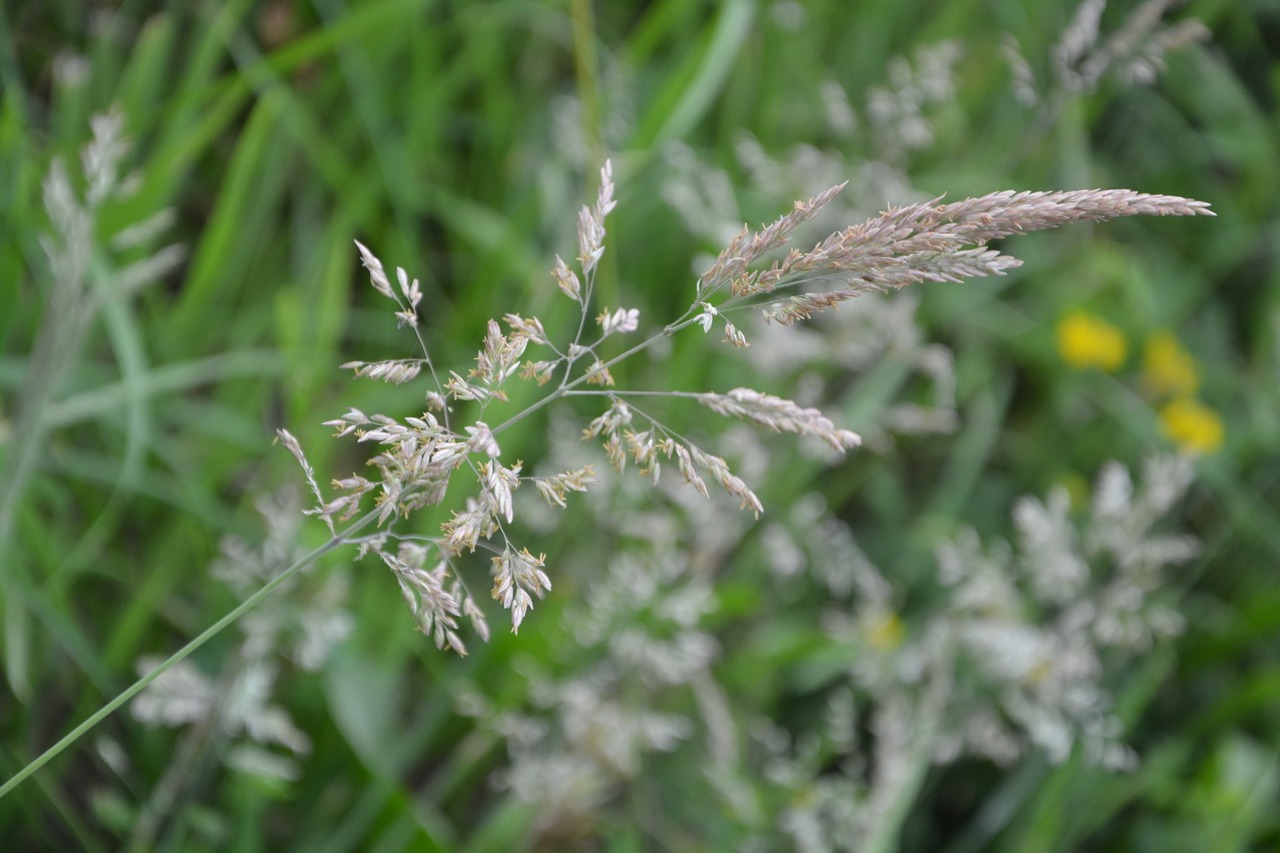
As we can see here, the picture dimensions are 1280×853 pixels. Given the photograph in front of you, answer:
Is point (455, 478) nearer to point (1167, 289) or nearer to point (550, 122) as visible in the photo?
point (550, 122)

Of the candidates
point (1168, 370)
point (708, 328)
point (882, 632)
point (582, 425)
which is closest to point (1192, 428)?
point (1168, 370)

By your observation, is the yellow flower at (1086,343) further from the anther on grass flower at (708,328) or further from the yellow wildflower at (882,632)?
the anther on grass flower at (708,328)

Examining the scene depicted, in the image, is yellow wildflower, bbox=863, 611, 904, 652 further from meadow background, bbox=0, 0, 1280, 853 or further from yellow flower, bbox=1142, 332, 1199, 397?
yellow flower, bbox=1142, 332, 1199, 397

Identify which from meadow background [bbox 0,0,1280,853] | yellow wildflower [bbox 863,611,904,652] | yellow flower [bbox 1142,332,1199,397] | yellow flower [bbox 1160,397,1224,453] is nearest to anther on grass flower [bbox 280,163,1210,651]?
meadow background [bbox 0,0,1280,853]

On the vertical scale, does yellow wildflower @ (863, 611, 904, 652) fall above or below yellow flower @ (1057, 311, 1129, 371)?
below

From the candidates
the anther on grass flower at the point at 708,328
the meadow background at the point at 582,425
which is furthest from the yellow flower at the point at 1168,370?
the anther on grass flower at the point at 708,328

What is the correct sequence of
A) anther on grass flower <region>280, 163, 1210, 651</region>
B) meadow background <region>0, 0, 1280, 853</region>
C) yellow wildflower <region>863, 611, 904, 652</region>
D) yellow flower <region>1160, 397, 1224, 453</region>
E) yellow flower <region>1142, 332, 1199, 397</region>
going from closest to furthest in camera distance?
1. anther on grass flower <region>280, 163, 1210, 651</region>
2. meadow background <region>0, 0, 1280, 853</region>
3. yellow wildflower <region>863, 611, 904, 652</region>
4. yellow flower <region>1160, 397, 1224, 453</region>
5. yellow flower <region>1142, 332, 1199, 397</region>
